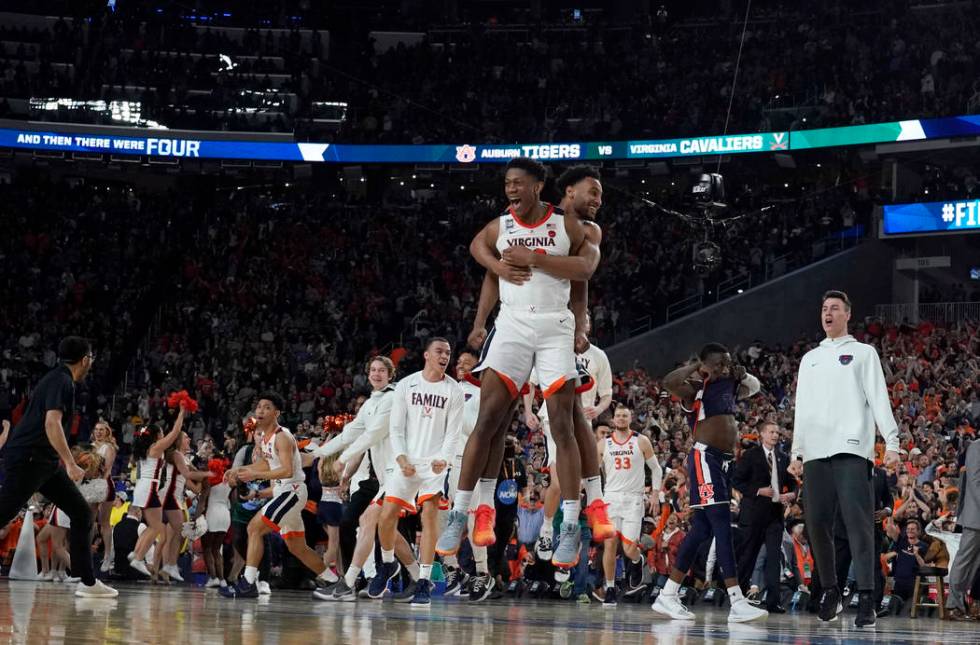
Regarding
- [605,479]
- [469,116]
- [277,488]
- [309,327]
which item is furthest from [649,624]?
[469,116]

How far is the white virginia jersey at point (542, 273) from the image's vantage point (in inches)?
309

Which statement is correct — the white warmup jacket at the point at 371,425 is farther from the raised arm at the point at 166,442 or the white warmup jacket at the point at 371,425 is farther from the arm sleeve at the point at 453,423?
the raised arm at the point at 166,442

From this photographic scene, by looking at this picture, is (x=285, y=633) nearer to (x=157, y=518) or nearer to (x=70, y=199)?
(x=157, y=518)

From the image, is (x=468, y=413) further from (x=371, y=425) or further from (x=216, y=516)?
(x=216, y=516)

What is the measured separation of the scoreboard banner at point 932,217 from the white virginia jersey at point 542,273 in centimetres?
2479

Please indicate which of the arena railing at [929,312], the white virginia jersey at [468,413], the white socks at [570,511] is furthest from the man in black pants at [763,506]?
the arena railing at [929,312]

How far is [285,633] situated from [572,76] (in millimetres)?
33703

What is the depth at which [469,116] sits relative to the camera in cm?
3756

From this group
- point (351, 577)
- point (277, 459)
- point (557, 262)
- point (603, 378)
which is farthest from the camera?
point (603, 378)

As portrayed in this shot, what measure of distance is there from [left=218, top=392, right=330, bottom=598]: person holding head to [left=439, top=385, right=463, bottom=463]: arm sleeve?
152 centimetres

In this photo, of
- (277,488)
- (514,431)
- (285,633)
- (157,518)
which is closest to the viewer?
(285,633)

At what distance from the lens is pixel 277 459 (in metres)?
11.7

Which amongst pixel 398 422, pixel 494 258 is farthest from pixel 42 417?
pixel 494 258

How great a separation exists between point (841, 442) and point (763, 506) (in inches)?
144
